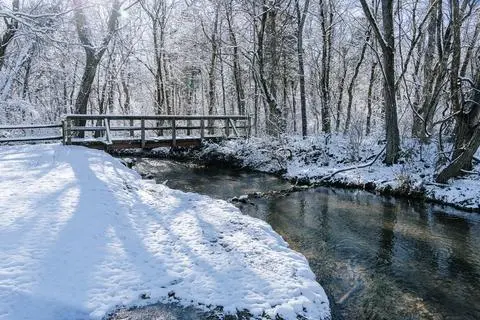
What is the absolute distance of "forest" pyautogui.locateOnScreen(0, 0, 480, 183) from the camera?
11297 mm

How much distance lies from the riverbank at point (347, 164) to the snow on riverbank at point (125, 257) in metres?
5.94

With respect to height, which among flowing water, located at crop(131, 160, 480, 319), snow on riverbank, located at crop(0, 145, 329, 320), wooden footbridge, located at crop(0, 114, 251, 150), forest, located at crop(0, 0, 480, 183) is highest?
forest, located at crop(0, 0, 480, 183)

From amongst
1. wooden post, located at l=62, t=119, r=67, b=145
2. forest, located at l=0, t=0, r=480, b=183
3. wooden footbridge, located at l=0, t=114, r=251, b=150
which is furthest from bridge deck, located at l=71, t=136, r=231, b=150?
forest, located at l=0, t=0, r=480, b=183

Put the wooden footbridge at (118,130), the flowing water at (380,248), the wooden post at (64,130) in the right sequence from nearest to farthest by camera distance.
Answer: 1. the flowing water at (380,248)
2. the wooden post at (64,130)
3. the wooden footbridge at (118,130)

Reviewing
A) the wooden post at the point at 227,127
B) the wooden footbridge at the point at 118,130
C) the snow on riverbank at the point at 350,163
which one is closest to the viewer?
the snow on riverbank at the point at 350,163

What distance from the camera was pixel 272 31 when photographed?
Result: 61.0ft

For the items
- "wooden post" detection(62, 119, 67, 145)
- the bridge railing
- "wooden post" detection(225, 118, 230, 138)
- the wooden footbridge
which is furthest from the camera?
"wooden post" detection(225, 118, 230, 138)

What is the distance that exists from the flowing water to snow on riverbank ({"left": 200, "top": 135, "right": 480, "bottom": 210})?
63 centimetres

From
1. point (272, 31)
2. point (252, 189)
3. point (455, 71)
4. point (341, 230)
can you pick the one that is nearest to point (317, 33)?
point (272, 31)

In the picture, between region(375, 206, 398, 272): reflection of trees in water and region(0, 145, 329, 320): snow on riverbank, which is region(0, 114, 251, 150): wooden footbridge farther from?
region(375, 206, 398, 272): reflection of trees in water

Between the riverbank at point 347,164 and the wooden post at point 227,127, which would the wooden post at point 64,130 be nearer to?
the riverbank at point 347,164

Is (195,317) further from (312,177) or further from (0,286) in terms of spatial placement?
(312,177)

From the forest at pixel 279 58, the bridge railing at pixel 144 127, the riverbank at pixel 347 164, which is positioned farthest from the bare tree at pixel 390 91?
the bridge railing at pixel 144 127

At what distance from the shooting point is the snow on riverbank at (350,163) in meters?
10.7
